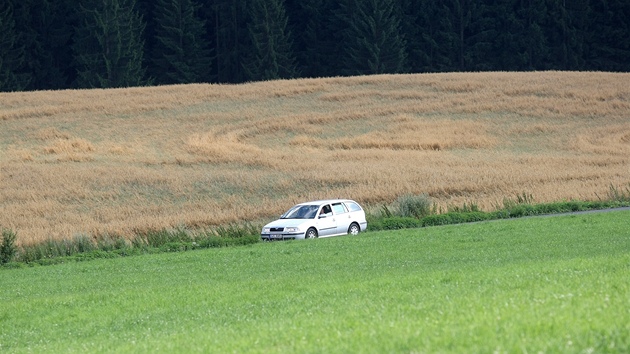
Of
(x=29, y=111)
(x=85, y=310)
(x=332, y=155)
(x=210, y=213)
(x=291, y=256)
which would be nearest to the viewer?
(x=85, y=310)

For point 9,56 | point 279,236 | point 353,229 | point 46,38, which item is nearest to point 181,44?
point 46,38

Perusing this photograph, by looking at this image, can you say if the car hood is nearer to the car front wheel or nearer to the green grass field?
the car front wheel

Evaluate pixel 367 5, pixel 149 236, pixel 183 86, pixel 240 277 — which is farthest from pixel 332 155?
pixel 367 5

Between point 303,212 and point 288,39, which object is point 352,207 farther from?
point 288,39

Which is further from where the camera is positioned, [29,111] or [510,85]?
[510,85]

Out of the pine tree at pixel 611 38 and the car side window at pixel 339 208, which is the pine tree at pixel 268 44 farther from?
the car side window at pixel 339 208

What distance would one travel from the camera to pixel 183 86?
78875 millimetres

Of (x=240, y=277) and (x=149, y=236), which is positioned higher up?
(x=240, y=277)

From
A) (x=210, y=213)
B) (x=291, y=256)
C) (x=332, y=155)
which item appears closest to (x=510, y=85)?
(x=332, y=155)

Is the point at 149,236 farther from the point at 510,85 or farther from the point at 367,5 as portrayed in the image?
the point at 367,5

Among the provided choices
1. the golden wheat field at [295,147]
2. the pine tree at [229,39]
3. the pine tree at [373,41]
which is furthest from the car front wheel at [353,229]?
the pine tree at [229,39]

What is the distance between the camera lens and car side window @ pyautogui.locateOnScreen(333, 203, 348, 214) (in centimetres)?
3325

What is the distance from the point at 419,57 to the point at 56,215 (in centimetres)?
7212

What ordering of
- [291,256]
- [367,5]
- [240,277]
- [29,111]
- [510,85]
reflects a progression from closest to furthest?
[240,277] < [291,256] < [29,111] < [510,85] < [367,5]
